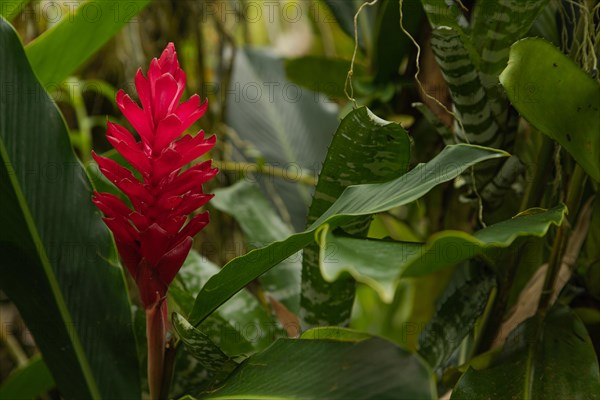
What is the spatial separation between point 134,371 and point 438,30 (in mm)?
448

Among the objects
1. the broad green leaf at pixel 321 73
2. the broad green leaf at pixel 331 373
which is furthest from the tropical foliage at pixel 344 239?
the broad green leaf at pixel 321 73

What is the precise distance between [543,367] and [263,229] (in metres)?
0.39

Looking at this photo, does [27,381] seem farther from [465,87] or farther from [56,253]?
[465,87]

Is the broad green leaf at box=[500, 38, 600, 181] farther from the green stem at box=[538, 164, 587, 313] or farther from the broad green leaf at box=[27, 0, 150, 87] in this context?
the broad green leaf at box=[27, 0, 150, 87]

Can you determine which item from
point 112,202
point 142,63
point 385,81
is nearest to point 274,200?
point 385,81

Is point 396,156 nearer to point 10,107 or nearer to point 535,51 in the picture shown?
point 535,51

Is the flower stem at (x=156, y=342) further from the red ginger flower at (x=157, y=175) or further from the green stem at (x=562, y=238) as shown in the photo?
the green stem at (x=562, y=238)

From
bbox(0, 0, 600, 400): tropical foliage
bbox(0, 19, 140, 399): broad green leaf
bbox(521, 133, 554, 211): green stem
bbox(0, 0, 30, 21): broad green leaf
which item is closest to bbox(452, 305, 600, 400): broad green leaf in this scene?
bbox(0, 0, 600, 400): tropical foliage

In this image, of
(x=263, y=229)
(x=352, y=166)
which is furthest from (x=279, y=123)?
(x=352, y=166)

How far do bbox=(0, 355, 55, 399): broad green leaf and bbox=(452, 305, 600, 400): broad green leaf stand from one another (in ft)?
1.58

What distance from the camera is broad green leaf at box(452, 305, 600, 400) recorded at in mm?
583

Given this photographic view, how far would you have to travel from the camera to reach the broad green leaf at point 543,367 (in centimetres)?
58

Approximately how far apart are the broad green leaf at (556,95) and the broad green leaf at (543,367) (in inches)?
7.0

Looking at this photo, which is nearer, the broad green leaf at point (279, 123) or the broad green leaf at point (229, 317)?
the broad green leaf at point (229, 317)
